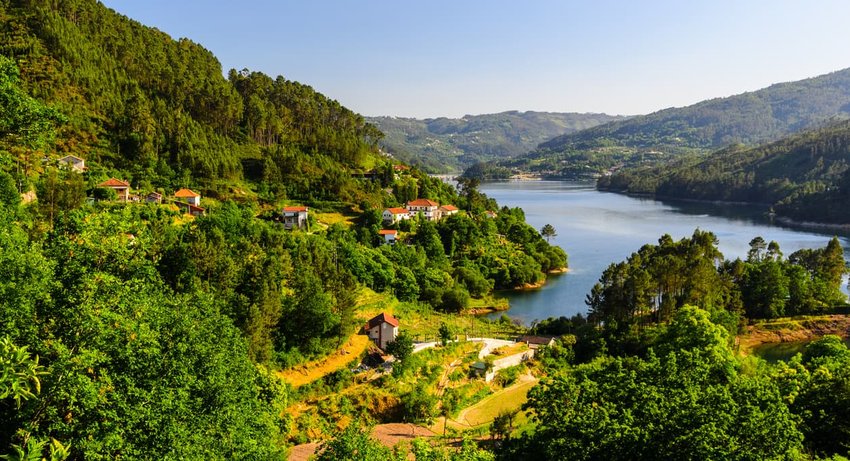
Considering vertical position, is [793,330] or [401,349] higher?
[401,349]

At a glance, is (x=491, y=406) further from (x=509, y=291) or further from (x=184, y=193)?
(x=184, y=193)

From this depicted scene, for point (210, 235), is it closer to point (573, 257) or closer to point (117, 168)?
point (117, 168)

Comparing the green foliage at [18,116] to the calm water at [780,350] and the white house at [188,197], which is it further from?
the calm water at [780,350]

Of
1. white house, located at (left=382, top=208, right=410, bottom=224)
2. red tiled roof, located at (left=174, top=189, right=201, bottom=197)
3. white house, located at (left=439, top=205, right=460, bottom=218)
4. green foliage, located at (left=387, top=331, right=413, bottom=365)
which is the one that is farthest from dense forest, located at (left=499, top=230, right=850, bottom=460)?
white house, located at (left=439, top=205, right=460, bottom=218)

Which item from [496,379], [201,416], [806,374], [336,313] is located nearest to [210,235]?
[336,313]

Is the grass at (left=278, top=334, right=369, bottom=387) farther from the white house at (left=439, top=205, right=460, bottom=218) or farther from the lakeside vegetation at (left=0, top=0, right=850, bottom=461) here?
the white house at (left=439, top=205, right=460, bottom=218)

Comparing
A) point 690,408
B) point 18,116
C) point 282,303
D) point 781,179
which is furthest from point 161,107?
point 781,179

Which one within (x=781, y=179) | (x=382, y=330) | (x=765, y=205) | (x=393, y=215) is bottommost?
(x=382, y=330)

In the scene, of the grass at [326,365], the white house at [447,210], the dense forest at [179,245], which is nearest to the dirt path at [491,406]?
the grass at [326,365]
